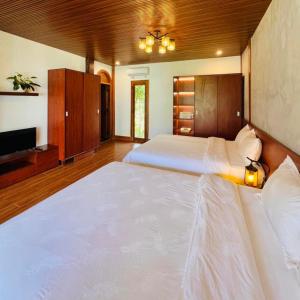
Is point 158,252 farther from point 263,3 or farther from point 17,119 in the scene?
point 17,119

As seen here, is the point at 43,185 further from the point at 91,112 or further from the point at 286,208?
the point at 286,208

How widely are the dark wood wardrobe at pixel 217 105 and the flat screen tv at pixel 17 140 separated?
361 centimetres

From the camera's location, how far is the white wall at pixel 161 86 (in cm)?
549

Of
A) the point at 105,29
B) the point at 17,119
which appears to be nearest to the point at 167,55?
the point at 105,29

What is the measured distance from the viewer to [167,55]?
5.31 m

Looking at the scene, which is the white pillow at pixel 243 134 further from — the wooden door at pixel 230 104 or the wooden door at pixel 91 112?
the wooden door at pixel 91 112

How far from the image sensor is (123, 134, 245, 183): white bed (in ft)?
8.33

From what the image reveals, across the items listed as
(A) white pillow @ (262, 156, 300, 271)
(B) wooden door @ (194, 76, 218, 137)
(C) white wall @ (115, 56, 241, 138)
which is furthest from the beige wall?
(C) white wall @ (115, 56, 241, 138)

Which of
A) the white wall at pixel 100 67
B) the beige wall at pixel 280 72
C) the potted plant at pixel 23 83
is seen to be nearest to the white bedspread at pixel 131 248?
the beige wall at pixel 280 72

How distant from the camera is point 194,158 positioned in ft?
9.29

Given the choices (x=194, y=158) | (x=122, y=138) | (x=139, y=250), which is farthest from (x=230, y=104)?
(x=139, y=250)

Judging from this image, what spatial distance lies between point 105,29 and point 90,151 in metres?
2.84

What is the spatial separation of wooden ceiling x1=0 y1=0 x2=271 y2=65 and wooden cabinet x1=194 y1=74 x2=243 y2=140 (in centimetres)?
72

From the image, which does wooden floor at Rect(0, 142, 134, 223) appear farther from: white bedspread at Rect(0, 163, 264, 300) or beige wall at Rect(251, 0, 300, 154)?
beige wall at Rect(251, 0, 300, 154)
